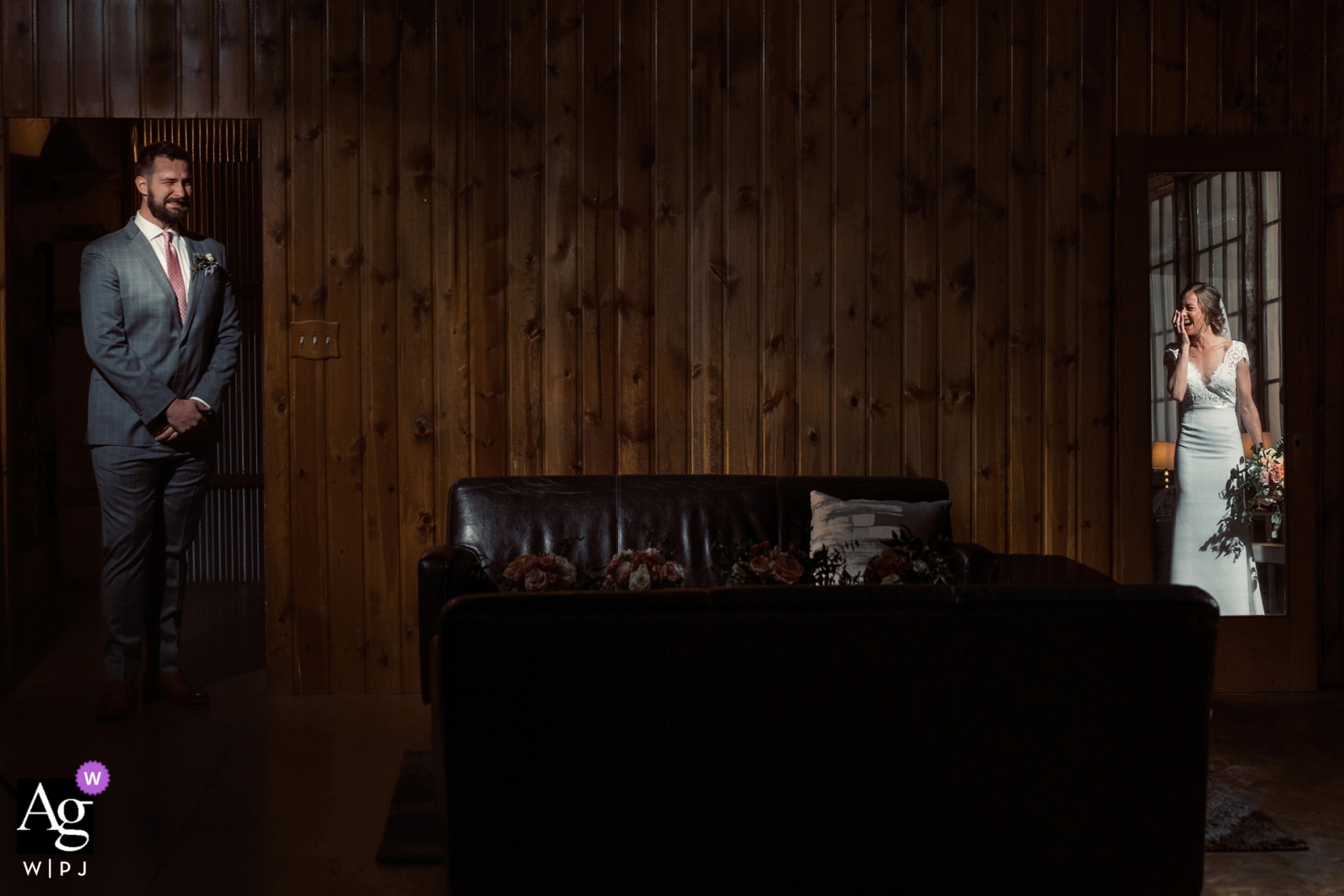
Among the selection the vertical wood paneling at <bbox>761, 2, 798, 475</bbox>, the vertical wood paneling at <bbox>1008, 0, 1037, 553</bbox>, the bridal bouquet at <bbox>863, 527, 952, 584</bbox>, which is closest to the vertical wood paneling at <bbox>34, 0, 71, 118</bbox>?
the vertical wood paneling at <bbox>761, 2, 798, 475</bbox>

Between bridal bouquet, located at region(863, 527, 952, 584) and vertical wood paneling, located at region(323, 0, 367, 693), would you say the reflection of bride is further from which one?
vertical wood paneling, located at region(323, 0, 367, 693)

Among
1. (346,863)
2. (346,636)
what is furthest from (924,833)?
(346,636)

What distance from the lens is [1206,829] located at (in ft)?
8.96

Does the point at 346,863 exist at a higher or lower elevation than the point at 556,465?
lower

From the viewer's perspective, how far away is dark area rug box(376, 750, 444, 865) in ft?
9.04

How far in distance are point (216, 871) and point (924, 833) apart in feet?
5.61

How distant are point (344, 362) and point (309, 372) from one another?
141 mm

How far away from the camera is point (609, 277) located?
14.5 feet

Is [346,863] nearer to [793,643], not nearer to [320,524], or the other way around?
[793,643]

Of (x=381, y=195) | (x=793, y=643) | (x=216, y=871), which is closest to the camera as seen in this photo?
(x=793, y=643)

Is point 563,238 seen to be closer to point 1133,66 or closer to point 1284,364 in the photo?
point 1133,66

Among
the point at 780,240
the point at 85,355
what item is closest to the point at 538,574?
the point at 780,240

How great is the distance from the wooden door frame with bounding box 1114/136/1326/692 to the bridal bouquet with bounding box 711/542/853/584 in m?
1.88

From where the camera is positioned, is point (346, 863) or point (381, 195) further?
point (381, 195)
